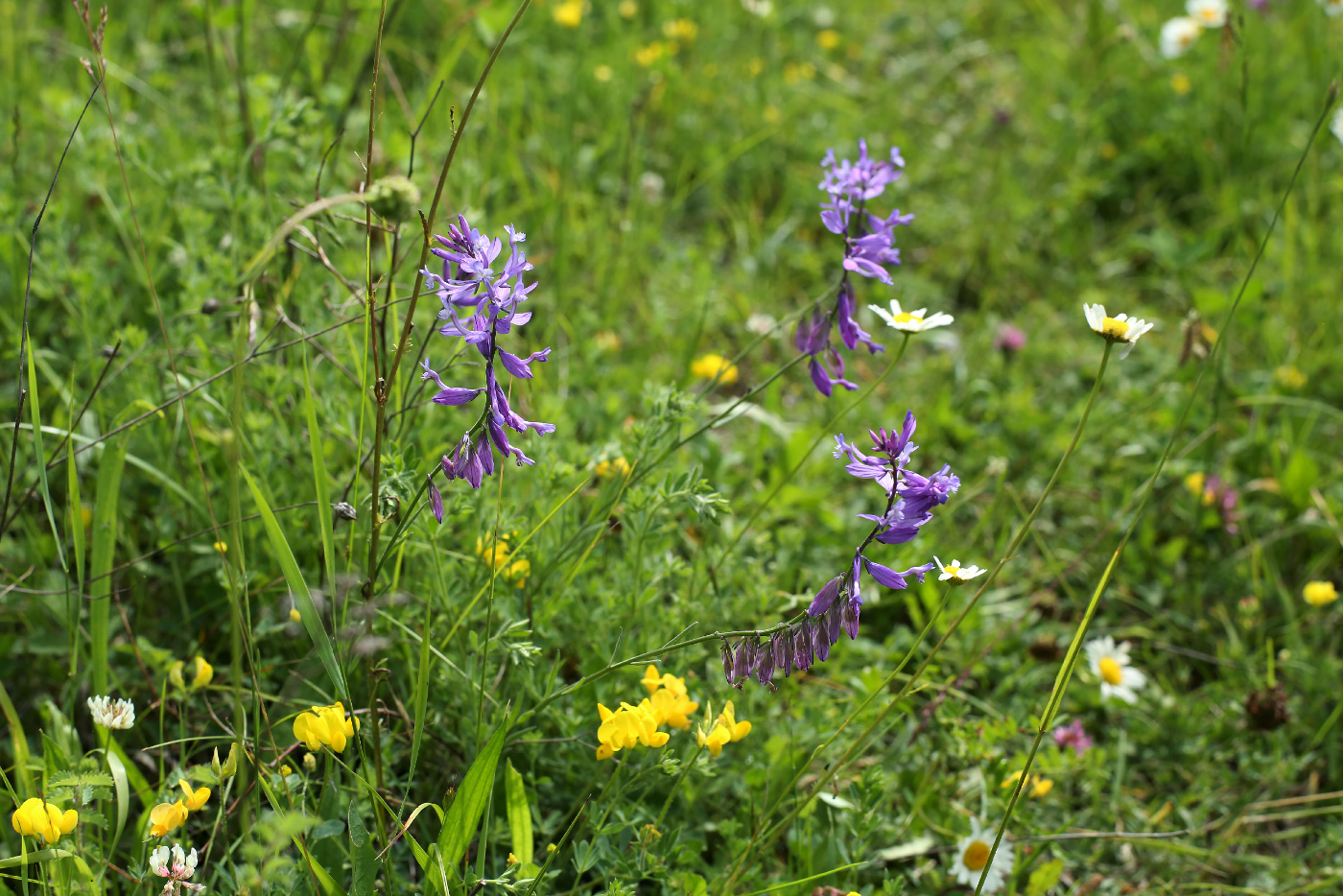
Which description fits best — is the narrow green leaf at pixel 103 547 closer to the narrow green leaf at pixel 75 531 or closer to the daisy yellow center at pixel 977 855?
the narrow green leaf at pixel 75 531

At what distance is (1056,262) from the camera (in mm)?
3758

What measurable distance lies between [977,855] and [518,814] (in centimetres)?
85

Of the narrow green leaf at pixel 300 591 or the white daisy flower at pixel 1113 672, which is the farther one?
the white daisy flower at pixel 1113 672

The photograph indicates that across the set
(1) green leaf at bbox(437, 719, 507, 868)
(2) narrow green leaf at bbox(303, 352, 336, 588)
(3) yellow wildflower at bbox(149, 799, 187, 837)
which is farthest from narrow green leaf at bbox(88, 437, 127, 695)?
(1) green leaf at bbox(437, 719, 507, 868)

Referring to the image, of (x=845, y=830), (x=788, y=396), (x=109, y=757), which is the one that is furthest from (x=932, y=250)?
(x=109, y=757)

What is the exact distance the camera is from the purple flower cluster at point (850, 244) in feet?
5.32

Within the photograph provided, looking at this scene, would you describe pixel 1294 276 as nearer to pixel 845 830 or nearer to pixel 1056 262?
pixel 1056 262

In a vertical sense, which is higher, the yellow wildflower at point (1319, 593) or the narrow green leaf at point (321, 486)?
the narrow green leaf at point (321, 486)

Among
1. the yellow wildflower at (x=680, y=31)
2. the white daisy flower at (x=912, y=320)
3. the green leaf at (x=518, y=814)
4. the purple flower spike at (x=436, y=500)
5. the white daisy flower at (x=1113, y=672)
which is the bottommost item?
the white daisy flower at (x=1113, y=672)

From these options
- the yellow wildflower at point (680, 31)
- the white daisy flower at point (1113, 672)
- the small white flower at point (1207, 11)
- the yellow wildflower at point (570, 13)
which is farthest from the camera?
the small white flower at point (1207, 11)

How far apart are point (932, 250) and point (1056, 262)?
48cm

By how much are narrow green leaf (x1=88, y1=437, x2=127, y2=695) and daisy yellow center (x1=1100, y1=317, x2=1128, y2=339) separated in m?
1.59

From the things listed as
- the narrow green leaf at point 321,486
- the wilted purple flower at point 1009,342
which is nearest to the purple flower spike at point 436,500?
the narrow green leaf at point 321,486

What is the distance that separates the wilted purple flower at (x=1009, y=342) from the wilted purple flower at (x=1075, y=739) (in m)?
1.41
